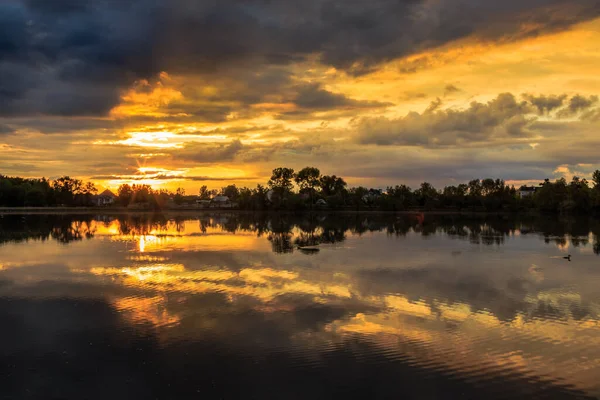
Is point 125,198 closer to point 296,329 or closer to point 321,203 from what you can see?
point 321,203

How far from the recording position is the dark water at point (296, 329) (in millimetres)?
14828

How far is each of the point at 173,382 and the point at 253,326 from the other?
20.2 feet

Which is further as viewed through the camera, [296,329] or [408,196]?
[408,196]

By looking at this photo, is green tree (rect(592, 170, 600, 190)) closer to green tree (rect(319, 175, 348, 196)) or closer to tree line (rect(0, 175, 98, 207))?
green tree (rect(319, 175, 348, 196))

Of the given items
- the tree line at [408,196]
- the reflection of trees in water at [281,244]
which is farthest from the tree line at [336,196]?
the reflection of trees in water at [281,244]

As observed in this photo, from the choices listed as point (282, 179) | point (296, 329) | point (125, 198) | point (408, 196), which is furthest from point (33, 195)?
point (296, 329)

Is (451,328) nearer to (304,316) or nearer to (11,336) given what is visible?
(304,316)

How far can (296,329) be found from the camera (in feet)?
66.4

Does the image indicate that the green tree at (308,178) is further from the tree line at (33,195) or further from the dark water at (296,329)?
the dark water at (296,329)

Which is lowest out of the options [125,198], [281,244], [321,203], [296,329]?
[296,329]

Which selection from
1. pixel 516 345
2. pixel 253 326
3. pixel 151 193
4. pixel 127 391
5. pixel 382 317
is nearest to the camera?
pixel 127 391

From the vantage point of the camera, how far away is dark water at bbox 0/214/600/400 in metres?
14.8

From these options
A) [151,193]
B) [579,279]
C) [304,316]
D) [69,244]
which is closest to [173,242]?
[69,244]

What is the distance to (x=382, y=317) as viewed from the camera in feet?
72.9
